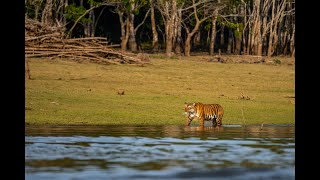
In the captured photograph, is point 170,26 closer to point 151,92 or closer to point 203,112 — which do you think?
point 151,92

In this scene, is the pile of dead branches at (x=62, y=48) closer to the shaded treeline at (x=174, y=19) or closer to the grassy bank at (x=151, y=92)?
the grassy bank at (x=151, y=92)

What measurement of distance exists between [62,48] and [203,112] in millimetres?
15678

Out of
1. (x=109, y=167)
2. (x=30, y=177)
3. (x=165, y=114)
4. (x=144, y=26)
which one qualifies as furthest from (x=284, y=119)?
(x=144, y=26)

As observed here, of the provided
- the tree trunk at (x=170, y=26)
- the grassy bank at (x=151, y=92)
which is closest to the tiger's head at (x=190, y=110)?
the grassy bank at (x=151, y=92)

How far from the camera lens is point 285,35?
198ft

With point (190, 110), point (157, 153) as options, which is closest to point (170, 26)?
point (190, 110)

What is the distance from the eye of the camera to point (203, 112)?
18.0 metres

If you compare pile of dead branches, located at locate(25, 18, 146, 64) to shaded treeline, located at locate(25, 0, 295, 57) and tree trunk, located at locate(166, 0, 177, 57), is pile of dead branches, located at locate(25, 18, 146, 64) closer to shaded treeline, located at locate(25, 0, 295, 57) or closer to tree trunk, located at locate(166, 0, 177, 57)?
shaded treeline, located at locate(25, 0, 295, 57)

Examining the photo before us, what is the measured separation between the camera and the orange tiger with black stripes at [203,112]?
17922 millimetres

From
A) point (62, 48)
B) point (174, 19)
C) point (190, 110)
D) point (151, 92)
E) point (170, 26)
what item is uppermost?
point (174, 19)

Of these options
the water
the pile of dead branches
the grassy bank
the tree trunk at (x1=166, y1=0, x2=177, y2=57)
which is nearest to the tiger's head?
the water

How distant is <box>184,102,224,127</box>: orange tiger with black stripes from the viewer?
58.8 feet

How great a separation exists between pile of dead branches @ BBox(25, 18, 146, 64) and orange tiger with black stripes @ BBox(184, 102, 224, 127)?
46.0 feet
